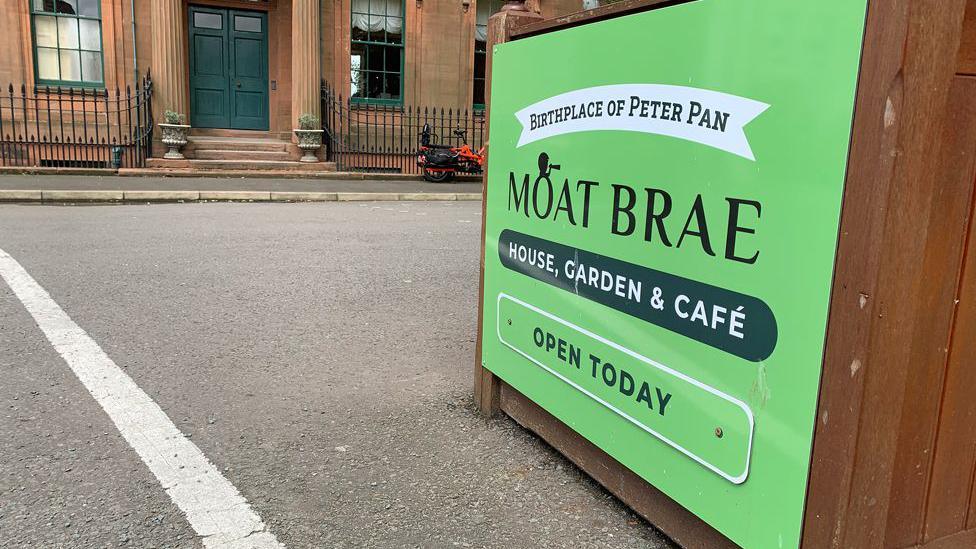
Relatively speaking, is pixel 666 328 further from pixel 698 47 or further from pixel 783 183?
pixel 698 47

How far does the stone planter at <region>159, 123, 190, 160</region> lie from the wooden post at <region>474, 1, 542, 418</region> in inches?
547

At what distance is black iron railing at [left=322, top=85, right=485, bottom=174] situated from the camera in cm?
1767

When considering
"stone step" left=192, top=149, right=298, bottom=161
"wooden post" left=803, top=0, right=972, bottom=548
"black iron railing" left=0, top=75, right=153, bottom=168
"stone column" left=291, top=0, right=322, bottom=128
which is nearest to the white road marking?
"wooden post" left=803, top=0, right=972, bottom=548

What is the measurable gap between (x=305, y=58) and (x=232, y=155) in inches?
103

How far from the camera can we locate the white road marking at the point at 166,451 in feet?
8.59

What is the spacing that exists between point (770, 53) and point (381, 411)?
2.53 m

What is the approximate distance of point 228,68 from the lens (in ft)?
57.4

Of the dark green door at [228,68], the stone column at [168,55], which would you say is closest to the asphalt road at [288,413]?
the stone column at [168,55]

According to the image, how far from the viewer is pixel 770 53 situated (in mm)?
1912

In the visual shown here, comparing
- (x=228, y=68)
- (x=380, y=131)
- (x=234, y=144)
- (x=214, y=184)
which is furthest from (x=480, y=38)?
(x=214, y=184)

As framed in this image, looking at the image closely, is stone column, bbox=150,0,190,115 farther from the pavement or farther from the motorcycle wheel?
the motorcycle wheel

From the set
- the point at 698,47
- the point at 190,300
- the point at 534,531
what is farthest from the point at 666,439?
the point at 190,300

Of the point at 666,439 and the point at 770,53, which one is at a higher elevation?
the point at 770,53

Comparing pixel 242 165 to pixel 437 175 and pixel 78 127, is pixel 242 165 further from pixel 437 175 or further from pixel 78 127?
pixel 437 175
